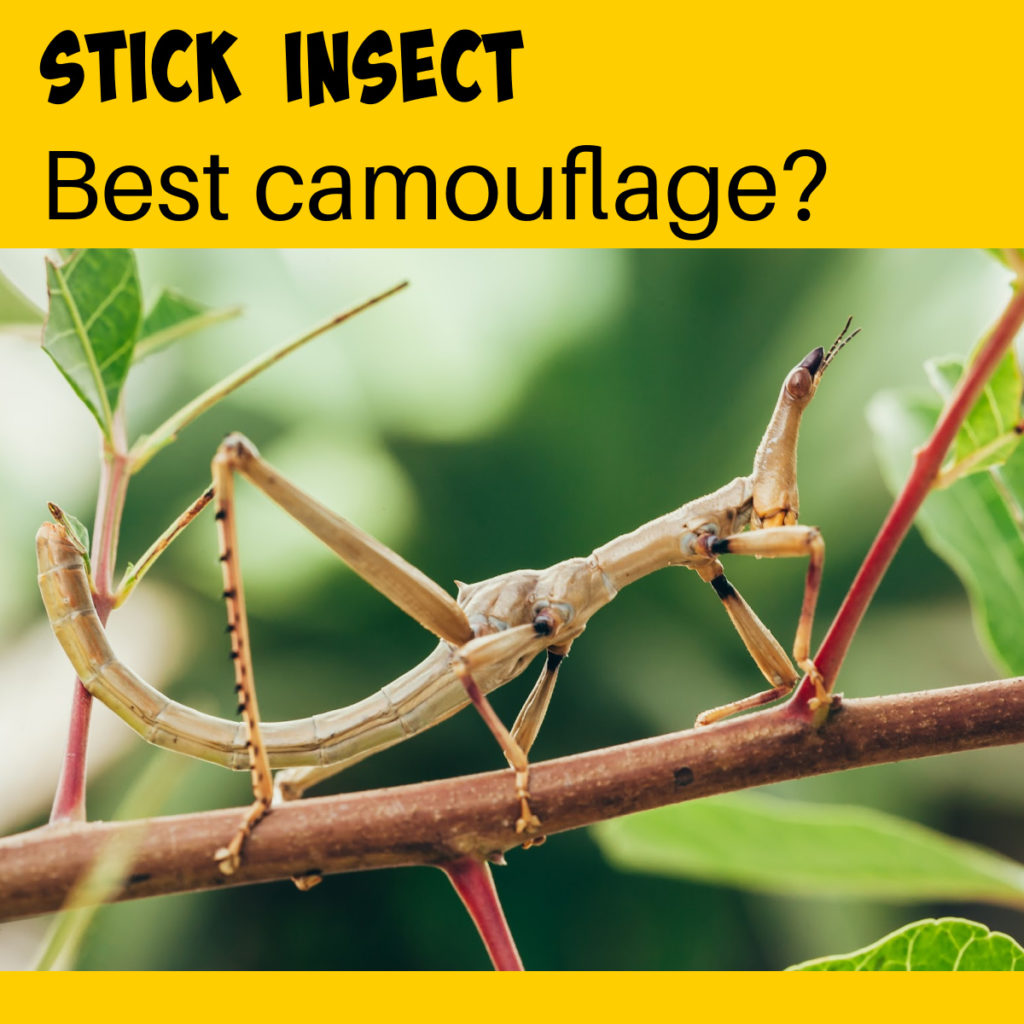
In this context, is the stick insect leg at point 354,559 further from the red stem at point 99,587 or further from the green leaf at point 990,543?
the green leaf at point 990,543

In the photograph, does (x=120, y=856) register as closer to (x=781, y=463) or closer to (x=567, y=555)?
(x=781, y=463)

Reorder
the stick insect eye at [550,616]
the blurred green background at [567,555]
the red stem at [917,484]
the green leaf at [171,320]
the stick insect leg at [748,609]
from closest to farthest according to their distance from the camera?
the red stem at [917,484]
the stick insect leg at [748,609]
the green leaf at [171,320]
the stick insect eye at [550,616]
the blurred green background at [567,555]

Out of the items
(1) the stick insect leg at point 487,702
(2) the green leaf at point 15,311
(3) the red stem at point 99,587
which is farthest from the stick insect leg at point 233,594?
(2) the green leaf at point 15,311

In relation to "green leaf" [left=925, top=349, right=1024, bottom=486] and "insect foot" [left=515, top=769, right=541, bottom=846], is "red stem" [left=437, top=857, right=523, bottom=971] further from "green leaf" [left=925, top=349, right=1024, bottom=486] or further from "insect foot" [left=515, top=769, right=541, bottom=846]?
"green leaf" [left=925, top=349, right=1024, bottom=486]

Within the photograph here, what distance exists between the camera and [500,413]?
2.97m

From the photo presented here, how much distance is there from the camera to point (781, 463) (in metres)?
1.40

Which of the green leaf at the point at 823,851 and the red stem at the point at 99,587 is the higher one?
the red stem at the point at 99,587

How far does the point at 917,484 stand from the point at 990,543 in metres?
0.48

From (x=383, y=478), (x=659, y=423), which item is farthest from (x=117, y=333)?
(x=659, y=423)


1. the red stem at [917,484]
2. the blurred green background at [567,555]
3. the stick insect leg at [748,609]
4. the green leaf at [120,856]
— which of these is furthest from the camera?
the blurred green background at [567,555]

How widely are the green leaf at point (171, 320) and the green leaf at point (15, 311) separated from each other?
0.14 m

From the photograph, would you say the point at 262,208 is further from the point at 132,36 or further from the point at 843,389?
the point at 843,389

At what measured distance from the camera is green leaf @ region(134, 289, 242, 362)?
3.89 feet

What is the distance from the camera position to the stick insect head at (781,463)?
1384 millimetres
